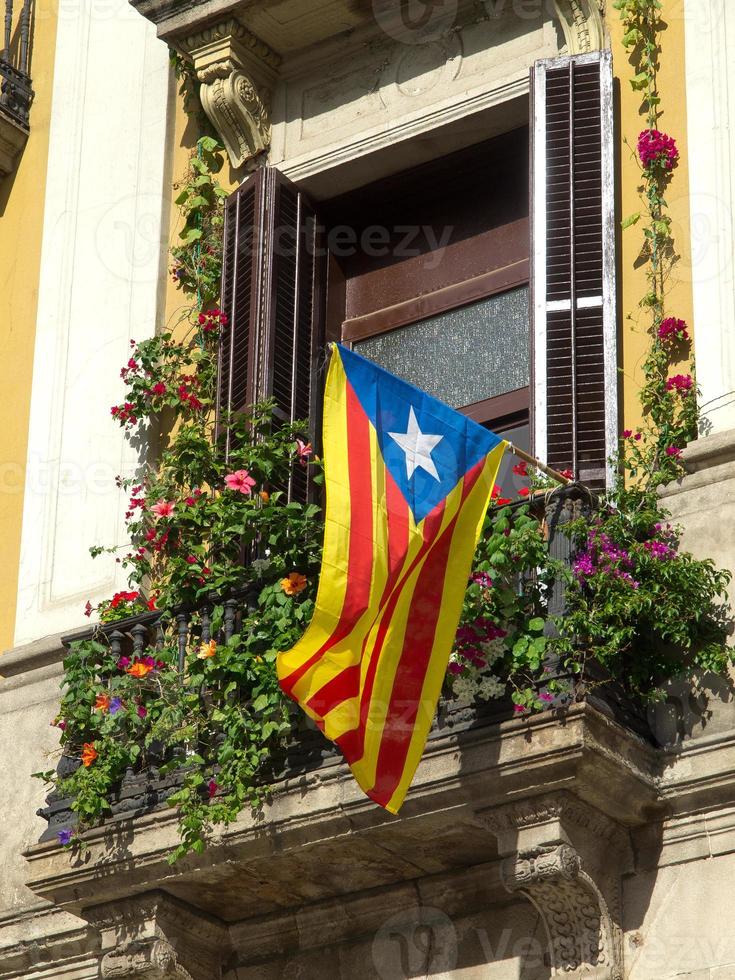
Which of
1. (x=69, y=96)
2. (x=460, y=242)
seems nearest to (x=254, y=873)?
(x=460, y=242)

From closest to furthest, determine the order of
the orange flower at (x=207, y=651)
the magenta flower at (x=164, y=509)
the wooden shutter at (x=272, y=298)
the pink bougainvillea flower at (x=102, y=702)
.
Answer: the orange flower at (x=207, y=651)
the pink bougainvillea flower at (x=102, y=702)
the magenta flower at (x=164, y=509)
the wooden shutter at (x=272, y=298)

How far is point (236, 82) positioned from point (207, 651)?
332 centimetres

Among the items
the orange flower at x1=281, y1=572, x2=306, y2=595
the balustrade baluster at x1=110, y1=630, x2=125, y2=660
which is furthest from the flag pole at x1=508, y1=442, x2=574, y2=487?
the balustrade baluster at x1=110, y1=630, x2=125, y2=660

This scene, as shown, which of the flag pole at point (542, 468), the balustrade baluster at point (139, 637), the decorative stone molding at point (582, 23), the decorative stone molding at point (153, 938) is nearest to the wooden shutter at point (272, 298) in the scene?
the balustrade baluster at point (139, 637)

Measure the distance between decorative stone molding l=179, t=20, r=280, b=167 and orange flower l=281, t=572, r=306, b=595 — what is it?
2868 mm

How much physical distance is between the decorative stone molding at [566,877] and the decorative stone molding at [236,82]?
418 centimetres

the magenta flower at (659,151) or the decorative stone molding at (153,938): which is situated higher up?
the magenta flower at (659,151)

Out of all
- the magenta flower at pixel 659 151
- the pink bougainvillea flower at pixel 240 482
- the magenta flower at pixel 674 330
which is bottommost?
the pink bougainvillea flower at pixel 240 482

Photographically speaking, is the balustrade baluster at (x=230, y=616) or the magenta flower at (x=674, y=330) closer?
the balustrade baluster at (x=230, y=616)

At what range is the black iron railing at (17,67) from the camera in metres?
11.5

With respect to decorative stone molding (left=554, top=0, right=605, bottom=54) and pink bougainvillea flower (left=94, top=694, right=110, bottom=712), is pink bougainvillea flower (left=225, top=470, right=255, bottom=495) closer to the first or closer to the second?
pink bougainvillea flower (left=94, top=694, right=110, bottom=712)

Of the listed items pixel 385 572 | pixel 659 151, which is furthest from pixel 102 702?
pixel 659 151

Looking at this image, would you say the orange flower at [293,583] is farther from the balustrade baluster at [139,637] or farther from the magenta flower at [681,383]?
the magenta flower at [681,383]

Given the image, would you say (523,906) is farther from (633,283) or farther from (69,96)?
(69,96)
